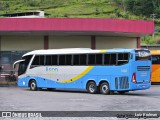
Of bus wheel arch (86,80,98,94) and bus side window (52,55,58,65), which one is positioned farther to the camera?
bus side window (52,55,58,65)

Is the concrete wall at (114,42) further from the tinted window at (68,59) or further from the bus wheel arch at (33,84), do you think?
the tinted window at (68,59)

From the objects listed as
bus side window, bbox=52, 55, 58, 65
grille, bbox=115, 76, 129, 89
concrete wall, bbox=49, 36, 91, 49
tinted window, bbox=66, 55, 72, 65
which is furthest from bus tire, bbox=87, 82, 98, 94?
concrete wall, bbox=49, 36, 91, 49

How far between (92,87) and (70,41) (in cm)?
1143

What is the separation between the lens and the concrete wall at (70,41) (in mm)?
36312

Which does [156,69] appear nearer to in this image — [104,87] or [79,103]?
[104,87]

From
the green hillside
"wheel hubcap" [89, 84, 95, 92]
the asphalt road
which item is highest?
the green hillside

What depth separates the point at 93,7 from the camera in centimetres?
11469

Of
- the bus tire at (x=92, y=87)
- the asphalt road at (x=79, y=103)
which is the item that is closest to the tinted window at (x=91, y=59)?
the bus tire at (x=92, y=87)

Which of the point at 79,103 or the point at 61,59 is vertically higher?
the point at 61,59

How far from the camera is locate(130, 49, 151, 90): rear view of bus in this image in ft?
78.6

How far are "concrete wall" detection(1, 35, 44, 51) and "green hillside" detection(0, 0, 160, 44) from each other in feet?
217

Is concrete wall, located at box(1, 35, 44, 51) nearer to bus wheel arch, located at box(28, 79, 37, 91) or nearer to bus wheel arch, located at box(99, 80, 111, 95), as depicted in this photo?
bus wheel arch, located at box(28, 79, 37, 91)

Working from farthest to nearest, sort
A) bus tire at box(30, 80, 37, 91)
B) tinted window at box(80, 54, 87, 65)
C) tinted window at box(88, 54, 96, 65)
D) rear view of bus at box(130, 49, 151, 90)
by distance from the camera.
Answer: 1. bus tire at box(30, 80, 37, 91)
2. tinted window at box(80, 54, 87, 65)
3. tinted window at box(88, 54, 96, 65)
4. rear view of bus at box(130, 49, 151, 90)

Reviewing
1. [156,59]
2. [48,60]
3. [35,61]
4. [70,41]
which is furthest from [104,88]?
[70,41]
